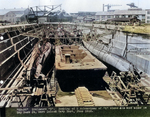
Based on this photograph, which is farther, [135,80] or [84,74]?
[84,74]

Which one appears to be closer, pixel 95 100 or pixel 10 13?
pixel 95 100

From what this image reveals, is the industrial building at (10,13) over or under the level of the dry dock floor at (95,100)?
over

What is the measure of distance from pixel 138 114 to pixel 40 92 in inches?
125

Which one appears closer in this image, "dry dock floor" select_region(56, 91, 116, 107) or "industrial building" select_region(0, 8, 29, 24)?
"dry dock floor" select_region(56, 91, 116, 107)

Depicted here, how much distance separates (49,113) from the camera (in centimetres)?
430

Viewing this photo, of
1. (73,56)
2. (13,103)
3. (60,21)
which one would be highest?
(60,21)

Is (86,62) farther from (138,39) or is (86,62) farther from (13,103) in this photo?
(138,39)

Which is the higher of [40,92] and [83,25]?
[83,25]

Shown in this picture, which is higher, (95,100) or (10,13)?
(10,13)

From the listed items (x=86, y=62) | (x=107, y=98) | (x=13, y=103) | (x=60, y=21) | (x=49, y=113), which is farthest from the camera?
(x=60, y=21)

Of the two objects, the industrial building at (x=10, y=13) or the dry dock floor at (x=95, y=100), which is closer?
the dry dock floor at (x=95, y=100)

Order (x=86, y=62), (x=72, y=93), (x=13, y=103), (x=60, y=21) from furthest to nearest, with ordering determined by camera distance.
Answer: (x=60, y=21) → (x=86, y=62) → (x=72, y=93) → (x=13, y=103)

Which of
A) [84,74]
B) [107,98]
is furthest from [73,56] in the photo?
[107,98]

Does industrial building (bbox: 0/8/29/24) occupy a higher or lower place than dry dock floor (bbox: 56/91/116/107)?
higher
